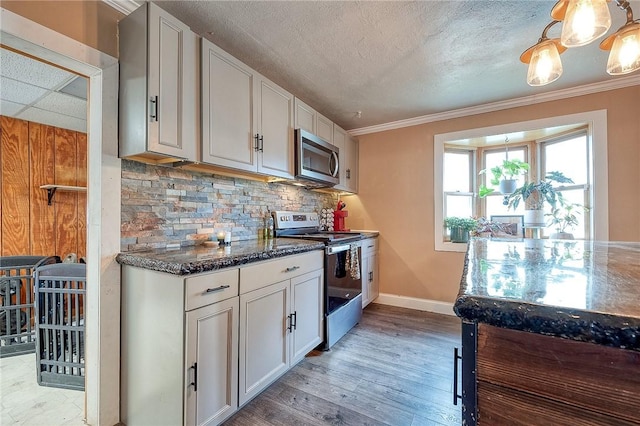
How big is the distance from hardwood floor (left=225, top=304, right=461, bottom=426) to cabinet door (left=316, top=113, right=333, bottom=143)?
2.11m

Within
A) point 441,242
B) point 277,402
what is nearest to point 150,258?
point 277,402

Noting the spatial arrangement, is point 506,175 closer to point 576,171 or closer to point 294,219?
point 576,171

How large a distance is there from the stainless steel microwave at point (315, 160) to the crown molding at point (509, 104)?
860 mm

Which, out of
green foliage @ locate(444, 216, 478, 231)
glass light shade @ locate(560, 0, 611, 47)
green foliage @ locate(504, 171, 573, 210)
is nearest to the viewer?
glass light shade @ locate(560, 0, 611, 47)

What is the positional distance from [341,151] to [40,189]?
3.46 metres

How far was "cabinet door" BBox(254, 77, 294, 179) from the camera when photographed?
85.4 inches

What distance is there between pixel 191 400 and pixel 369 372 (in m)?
1.27

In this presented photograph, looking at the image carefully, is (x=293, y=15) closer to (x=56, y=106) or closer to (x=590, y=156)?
(x=56, y=106)

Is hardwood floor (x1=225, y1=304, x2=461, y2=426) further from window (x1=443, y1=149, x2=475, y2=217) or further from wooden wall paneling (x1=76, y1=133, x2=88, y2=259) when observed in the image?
wooden wall paneling (x1=76, y1=133, x2=88, y2=259)

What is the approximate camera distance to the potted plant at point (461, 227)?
3131 mm

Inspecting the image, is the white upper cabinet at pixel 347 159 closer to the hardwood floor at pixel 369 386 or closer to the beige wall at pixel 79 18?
the hardwood floor at pixel 369 386

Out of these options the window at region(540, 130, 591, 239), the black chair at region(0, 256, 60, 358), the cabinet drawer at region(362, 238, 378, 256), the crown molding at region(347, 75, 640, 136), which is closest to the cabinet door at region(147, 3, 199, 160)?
the black chair at region(0, 256, 60, 358)

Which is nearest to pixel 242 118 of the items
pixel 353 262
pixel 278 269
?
pixel 278 269

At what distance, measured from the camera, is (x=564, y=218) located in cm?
273
